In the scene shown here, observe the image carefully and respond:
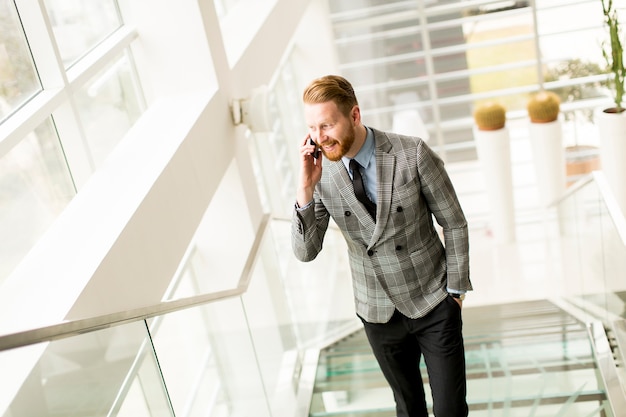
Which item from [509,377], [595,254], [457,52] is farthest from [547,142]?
[509,377]

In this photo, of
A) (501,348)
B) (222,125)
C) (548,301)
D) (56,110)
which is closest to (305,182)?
(56,110)

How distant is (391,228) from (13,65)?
68.3 inches

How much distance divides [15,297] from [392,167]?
4.38 ft

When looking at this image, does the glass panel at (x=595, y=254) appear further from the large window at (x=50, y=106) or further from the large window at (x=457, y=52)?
the large window at (x=457, y=52)

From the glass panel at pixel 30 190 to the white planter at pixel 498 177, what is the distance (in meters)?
6.14

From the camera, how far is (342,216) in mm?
2939

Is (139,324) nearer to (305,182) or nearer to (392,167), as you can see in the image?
(305,182)

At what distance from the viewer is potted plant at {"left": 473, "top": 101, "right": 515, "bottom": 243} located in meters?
8.94

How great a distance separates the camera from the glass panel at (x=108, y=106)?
4000mm

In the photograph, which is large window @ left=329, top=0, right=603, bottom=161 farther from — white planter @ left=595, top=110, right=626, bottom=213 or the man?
the man

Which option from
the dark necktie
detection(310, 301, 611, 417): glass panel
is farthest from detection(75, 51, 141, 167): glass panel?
detection(310, 301, 611, 417): glass panel

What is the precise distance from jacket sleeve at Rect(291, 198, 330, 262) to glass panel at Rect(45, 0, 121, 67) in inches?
63.4

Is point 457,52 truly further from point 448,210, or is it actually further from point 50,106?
point 448,210

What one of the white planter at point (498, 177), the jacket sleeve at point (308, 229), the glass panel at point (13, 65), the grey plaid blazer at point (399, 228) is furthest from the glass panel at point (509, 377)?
the white planter at point (498, 177)
